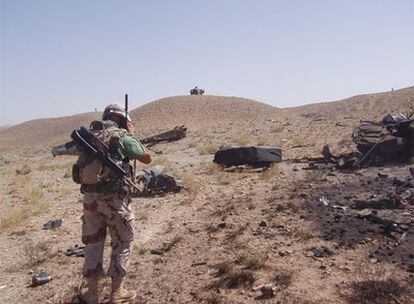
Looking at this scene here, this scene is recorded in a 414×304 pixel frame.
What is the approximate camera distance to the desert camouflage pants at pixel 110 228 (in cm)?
445

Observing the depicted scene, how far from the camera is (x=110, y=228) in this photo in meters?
4.54

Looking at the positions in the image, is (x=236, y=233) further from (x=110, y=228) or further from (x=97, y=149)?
(x=97, y=149)

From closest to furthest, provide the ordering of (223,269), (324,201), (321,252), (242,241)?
(223,269) < (321,252) < (242,241) < (324,201)

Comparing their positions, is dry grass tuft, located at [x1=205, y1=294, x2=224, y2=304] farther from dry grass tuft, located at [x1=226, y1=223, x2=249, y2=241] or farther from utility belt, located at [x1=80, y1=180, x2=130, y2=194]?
dry grass tuft, located at [x1=226, y1=223, x2=249, y2=241]

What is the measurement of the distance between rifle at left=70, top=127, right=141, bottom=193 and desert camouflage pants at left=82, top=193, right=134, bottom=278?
0.80ft

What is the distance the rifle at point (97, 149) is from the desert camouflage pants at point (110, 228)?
0.25 m

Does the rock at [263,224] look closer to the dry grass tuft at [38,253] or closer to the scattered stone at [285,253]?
the scattered stone at [285,253]

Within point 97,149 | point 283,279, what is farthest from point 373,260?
point 97,149

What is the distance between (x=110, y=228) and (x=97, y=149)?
2.66 feet

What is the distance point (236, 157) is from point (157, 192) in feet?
12.1

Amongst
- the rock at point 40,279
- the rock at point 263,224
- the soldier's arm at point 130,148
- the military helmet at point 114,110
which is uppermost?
the military helmet at point 114,110

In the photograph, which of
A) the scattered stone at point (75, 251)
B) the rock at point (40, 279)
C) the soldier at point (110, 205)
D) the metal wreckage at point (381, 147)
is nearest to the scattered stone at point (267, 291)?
the soldier at point (110, 205)

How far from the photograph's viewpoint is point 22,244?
732cm

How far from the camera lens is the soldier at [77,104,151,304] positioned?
4.44m
